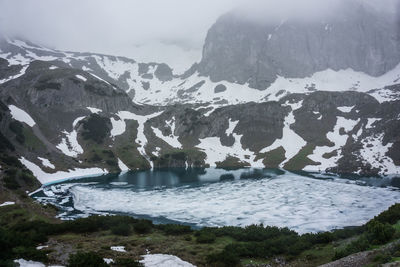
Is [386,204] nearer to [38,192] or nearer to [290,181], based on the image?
[290,181]

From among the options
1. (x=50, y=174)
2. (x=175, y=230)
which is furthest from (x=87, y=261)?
(x=50, y=174)

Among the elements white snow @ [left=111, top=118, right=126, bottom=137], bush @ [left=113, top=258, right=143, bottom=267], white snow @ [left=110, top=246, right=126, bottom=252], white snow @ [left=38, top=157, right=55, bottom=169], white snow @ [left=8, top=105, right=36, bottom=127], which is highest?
white snow @ [left=8, top=105, right=36, bottom=127]

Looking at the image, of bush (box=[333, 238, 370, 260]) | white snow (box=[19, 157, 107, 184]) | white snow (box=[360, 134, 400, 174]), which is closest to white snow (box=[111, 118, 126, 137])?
white snow (box=[19, 157, 107, 184])

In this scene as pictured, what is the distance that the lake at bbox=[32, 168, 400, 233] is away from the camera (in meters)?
56.3

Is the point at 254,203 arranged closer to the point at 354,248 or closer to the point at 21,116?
the point at 354,248

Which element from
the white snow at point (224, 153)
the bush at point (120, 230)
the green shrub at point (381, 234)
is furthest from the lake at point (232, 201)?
the white snow at point (224, 153)

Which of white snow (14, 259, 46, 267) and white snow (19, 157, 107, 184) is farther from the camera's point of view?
white snow (19, 157, 107, 184)

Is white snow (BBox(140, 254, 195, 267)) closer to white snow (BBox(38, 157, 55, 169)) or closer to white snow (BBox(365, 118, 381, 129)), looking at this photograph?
white snow (BBox(38, 157, 55, 169))

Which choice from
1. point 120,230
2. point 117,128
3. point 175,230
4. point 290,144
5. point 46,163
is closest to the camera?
point 120,230

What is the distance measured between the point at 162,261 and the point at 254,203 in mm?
49012

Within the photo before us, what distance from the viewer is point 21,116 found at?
6186 inches

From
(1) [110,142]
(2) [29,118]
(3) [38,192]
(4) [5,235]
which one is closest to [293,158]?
(1) [110,142]

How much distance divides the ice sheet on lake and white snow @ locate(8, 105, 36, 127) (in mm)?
78123

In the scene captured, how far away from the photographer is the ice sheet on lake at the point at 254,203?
55.8m
